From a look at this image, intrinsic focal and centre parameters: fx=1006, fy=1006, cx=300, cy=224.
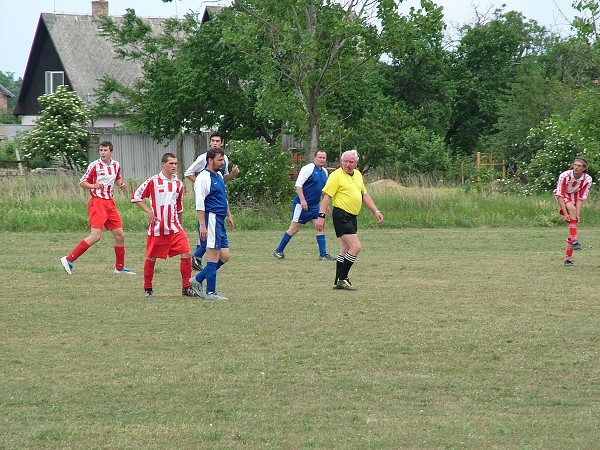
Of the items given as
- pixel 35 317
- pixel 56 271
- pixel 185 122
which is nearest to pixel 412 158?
pixel 185 122

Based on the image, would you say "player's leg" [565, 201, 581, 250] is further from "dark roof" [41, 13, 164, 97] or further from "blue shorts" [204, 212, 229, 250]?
"dark roof" [41, 13, 164, 97]

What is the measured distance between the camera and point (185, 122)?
38.1m

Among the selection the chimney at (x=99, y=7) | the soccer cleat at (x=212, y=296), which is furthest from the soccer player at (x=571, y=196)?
the chimney at (x=99, y=7)

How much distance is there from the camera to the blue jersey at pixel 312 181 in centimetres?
1625

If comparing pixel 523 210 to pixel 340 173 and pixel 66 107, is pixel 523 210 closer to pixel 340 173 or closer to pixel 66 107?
pixel 340 173

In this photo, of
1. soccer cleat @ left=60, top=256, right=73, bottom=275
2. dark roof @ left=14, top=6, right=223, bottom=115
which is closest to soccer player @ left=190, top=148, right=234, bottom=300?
soccer cleat @ left=60, top=256, right=73, bottom=275

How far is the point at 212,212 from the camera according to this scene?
11.6 meters

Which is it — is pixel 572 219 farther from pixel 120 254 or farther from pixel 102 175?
pixel 102 175

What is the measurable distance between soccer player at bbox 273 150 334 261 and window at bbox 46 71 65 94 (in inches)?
1512

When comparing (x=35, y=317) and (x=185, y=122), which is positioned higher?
(x=185, y=122)

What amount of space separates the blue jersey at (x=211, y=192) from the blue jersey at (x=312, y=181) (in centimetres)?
454

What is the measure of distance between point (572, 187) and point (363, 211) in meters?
9.45

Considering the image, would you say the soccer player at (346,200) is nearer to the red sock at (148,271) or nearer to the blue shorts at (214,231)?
the blue shorts at (214,231)

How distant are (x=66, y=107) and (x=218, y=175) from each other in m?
31.7
